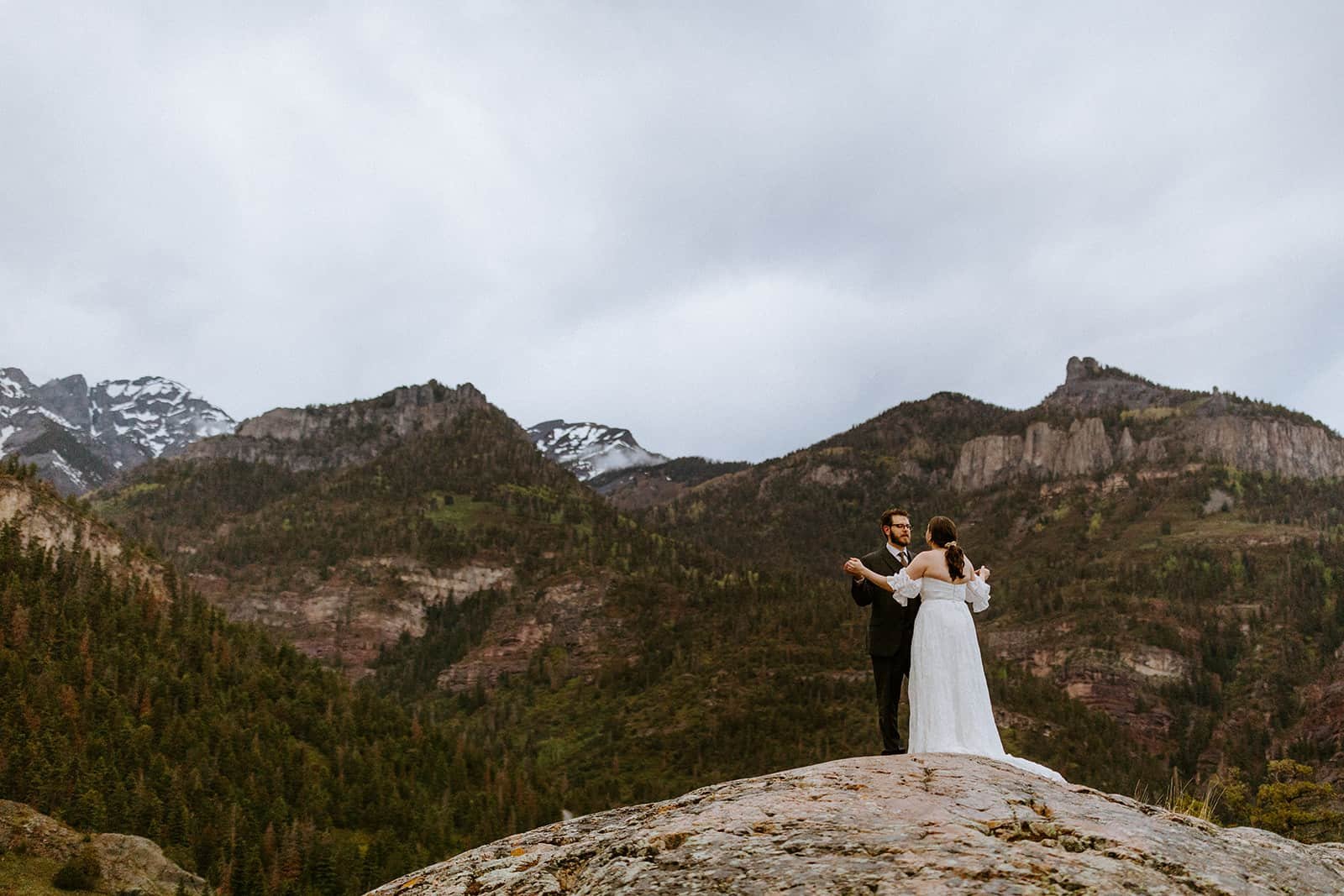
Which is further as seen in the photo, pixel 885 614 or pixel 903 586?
pixel 885 614

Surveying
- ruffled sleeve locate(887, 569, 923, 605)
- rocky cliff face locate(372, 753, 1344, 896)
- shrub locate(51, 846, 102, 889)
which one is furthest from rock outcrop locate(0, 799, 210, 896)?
ruffled sleeve locate(887, 569, 923, 605)

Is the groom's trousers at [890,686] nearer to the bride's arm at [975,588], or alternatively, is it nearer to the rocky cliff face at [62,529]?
the bride's arm at [975,588]

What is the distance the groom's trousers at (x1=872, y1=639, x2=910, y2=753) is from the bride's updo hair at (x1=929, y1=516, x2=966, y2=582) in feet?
4.95

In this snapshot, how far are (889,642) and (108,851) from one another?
64.6 meters

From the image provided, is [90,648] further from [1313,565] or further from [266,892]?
[1313,565]

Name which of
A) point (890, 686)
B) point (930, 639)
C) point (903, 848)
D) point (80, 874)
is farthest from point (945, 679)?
point (80, 874)

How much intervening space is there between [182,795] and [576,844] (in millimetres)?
88851

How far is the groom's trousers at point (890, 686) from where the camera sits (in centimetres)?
1524

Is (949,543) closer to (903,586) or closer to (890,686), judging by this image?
(903,586)

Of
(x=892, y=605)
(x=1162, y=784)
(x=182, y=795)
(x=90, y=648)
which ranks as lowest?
(x=1162, y=784)

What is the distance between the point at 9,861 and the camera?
57812 mm

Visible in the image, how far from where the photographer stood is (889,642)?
1538 centimetres

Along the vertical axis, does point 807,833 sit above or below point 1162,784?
above

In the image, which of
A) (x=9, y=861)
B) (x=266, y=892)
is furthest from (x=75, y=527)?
(x=9, y=861)
